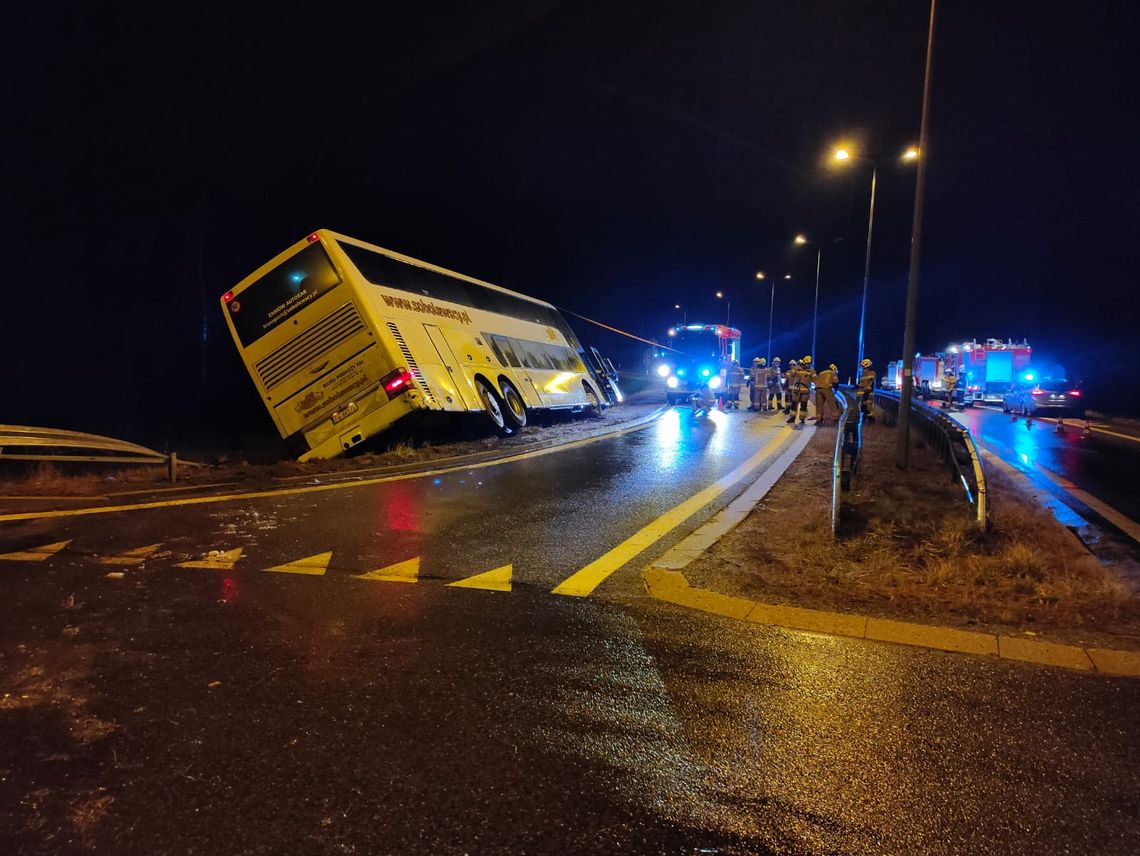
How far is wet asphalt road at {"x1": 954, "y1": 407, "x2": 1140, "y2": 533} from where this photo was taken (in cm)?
1092

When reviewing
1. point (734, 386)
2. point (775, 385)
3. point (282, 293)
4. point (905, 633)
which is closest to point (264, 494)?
point (282, 293)

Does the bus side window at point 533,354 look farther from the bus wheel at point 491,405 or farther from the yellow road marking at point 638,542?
the yellow road marking at point 638,542

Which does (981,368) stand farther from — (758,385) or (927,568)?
(927,568)

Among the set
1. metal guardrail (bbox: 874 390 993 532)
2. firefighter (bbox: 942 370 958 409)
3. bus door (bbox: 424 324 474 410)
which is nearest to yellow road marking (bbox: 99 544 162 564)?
bus door (bbox: 424 324 474 410)

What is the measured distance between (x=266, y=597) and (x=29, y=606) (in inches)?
60.6

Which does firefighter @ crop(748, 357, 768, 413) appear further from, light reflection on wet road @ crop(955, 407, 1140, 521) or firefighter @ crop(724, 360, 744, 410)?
light reflection on wet road @ crop(955, 407, 1140, 521)

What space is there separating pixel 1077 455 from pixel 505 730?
1669 cm

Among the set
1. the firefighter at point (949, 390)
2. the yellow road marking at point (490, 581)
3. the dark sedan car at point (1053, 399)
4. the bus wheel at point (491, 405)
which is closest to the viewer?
the yellow road marking at point (490, 581)

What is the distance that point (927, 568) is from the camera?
5664 millimetres

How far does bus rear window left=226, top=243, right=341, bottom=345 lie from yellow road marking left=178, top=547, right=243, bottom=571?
7.09 metres

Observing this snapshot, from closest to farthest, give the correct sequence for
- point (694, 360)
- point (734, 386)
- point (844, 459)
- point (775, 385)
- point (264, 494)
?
point (844, 459), point (264, 494), point (775, 385), point (734, 386), point (694, 360)

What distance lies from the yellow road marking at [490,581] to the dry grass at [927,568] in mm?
1487

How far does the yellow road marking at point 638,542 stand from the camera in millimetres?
5414

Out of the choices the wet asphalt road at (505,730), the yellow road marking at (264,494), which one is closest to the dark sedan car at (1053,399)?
the yellow road marking at (264,494)
